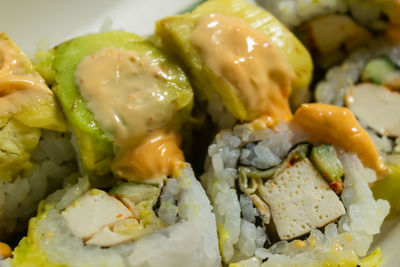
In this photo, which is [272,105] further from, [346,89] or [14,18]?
[14,18]

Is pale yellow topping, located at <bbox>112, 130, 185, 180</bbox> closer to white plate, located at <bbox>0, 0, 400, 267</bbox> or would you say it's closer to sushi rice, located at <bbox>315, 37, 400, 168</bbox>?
white plate, located at <bbox>0, 0, 400, 267</bbox>

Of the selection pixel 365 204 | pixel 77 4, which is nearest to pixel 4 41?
pixel 77 4

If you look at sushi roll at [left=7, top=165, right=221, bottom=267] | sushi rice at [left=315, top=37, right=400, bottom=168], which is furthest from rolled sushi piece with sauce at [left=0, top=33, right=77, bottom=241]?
sushi rice at [left=315, top=37, right=400, bottom=168]

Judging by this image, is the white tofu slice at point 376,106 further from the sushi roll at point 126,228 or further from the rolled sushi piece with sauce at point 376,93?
the sushi roll at point 126,228

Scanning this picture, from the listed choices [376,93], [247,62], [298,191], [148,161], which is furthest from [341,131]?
[148,161]

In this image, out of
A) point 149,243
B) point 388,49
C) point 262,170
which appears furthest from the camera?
point 388,49

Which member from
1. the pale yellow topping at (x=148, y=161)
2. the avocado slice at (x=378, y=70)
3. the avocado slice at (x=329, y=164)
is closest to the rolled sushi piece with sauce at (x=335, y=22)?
the avocado slice at (x=378, y=70)
